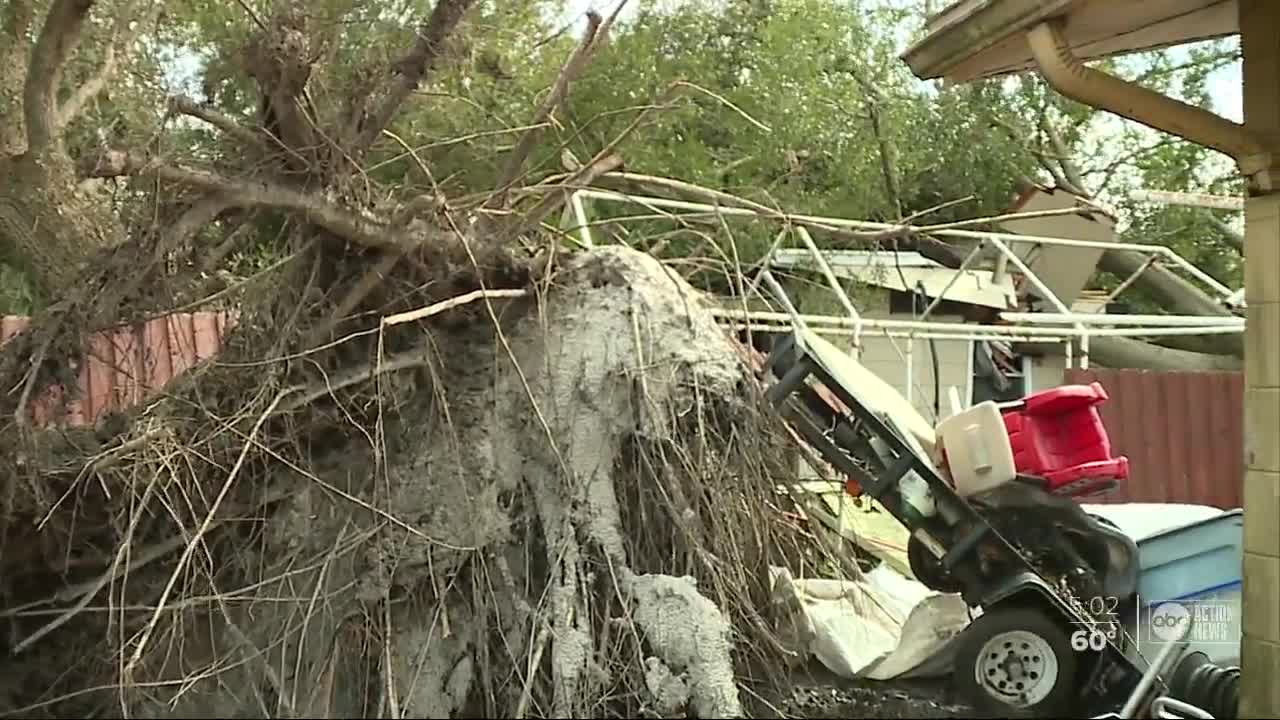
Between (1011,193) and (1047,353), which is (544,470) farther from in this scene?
(1011,193)

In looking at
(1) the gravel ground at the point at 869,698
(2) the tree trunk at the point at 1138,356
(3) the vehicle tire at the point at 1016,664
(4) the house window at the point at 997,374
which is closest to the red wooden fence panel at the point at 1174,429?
(4) the house window at the point at 997,374

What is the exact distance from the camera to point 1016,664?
5.35m

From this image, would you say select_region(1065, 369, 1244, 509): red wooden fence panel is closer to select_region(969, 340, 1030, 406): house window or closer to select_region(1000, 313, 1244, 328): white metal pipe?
select_region(1000, 313, 1244, 328): white metal pipe

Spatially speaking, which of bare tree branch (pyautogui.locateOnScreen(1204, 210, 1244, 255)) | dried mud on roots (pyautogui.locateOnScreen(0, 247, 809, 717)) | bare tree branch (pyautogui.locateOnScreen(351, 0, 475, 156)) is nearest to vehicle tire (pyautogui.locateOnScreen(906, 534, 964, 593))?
dried mud on roots (pyautogui.locateOnScreen(0, 247, 809, 717))

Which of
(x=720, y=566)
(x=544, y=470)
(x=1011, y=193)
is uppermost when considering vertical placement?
(x=1011, y=193)

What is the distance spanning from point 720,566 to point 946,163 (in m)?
10.5

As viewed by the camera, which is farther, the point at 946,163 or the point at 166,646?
the point at 946,163

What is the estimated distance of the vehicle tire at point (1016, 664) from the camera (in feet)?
17.4

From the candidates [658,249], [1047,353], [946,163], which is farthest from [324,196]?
[946,163]

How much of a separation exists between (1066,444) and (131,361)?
4.07m

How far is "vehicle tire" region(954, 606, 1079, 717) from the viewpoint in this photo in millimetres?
5316

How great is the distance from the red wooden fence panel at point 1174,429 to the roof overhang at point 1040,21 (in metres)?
4.53

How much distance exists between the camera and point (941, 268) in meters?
12.0

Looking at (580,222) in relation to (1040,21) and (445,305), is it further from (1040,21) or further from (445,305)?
(1040,21)
